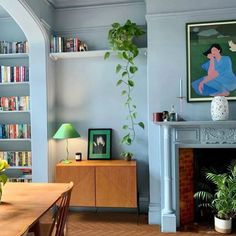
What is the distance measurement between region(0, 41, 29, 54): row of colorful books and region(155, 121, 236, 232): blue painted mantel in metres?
2.20

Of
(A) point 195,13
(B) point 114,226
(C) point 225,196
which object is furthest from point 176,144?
(A) point 195,13

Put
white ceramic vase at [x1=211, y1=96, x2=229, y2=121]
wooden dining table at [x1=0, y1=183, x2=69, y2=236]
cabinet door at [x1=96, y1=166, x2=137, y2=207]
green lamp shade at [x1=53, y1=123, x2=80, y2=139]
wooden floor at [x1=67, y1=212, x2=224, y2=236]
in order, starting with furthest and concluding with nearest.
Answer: green lamp shade at [x1=53, y1=123, x2=80, y2=139]
cabinet door at [x1=96, y1=166, x2=137, y2=207]
wooden floor at [x1=67, y1=212, x2=224, y2=236]
white ceramic vase at [x1=211, y1=96, x2=229, y2=121]
wooden dining table at [x1=0, y1=183, x2=69, y2=236]

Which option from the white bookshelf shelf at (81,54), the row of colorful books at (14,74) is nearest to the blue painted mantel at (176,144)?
the white bookshelf shelf at (81,54)

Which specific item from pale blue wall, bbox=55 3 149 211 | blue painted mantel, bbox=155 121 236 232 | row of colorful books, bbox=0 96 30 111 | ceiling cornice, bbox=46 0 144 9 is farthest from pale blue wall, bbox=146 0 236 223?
row of colorful books, bbox=0 96 30 111

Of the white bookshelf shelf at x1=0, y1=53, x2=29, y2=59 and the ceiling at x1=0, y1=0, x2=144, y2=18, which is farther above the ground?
the ceiling at x1=0, y1=0, x2=144, y2=18

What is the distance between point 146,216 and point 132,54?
85.4 inches

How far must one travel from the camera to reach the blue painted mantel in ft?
10.1

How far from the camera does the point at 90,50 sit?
3.87m

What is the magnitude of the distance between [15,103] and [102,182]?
1.68 metres

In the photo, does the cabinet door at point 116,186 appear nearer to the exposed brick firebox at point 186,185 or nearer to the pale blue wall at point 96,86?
the pale blue wall at point 96,86

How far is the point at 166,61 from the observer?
3303 millimetres

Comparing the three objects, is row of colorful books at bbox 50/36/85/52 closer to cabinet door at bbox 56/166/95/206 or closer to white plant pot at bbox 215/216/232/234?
cabinet door at bbox 56/166/95/206

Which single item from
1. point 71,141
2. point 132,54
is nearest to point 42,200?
point 71,141

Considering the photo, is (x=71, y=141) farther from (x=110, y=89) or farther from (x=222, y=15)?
A: (x=222, y=15)
